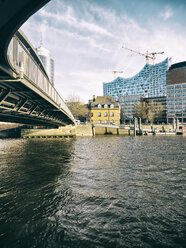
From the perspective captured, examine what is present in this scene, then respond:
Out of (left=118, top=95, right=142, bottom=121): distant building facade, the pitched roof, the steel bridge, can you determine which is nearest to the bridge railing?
the steel bridge

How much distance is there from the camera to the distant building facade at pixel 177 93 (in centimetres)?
11175

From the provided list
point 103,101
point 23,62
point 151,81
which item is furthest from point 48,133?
point 151,81

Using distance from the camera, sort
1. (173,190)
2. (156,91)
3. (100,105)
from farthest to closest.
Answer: (156,91) < (100,105) < (173,190)

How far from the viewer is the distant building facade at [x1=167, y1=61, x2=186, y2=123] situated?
367 feet

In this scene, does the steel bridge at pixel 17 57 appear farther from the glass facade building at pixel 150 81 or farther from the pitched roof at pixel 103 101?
the glass facade building at pixel 150 81

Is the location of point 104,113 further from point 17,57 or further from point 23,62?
point 17,57

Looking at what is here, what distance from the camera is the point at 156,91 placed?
177750 millimetres

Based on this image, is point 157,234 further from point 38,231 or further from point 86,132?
point 86,132

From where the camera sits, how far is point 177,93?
114 meters

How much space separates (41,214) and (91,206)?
188 cm

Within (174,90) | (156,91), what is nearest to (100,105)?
(174,90)

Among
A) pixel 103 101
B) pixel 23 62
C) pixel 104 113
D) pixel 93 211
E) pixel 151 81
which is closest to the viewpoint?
pixel 93 211

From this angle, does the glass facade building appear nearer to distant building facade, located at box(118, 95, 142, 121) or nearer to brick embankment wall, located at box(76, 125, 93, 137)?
distant building facade, located at box(118, 95, 142, 121)

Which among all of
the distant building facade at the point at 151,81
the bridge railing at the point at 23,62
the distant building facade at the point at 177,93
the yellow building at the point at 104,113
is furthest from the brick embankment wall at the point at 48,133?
the distant building facade at the point at 151,81
